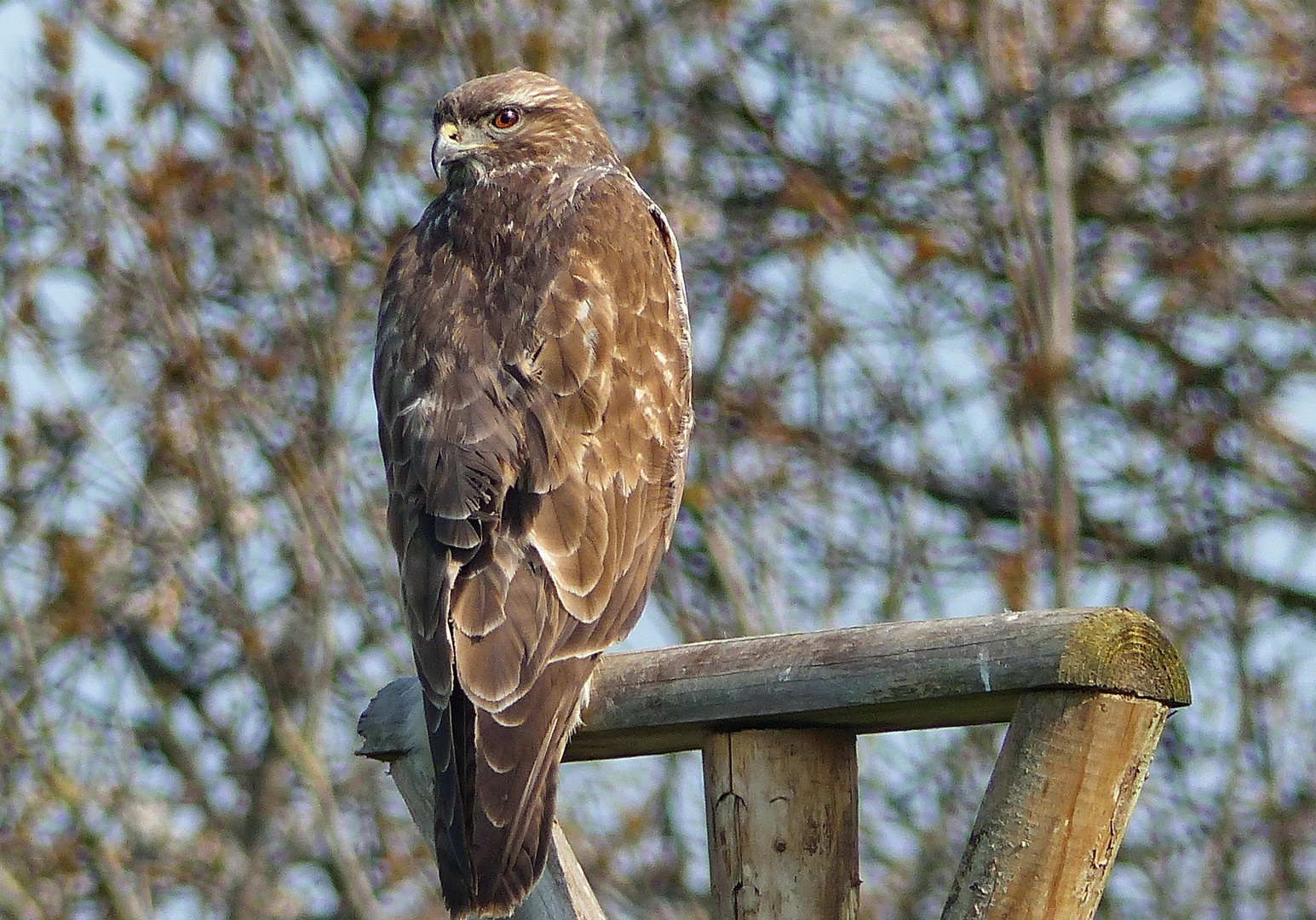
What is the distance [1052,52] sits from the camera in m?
7.20

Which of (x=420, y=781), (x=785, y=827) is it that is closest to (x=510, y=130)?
(x=420, y=781)

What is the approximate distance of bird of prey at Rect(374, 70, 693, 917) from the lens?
3086mm

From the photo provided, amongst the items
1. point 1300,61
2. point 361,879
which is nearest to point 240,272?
point 361,879

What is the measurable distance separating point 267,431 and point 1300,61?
423 cm

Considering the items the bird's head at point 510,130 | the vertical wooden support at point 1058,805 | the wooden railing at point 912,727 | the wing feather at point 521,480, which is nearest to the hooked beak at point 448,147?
the bird's head at point 510,130

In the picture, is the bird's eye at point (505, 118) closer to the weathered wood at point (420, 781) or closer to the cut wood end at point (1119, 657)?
the weathered wood at point (420, 781)

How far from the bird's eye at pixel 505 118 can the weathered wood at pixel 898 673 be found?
74.7 inches

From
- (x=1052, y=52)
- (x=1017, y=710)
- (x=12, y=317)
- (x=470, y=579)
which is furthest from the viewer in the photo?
(x=12, y=317)

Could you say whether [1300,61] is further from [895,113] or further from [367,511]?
[367,511]

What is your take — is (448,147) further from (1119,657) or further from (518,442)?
(1119,657)

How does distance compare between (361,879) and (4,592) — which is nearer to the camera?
(361,879)

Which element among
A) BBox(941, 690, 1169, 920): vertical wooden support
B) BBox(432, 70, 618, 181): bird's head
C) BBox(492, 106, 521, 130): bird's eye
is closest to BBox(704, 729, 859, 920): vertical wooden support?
BBox(941, 690, 1169, 920): vertical wooden support

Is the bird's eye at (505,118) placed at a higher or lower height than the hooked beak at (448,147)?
higher

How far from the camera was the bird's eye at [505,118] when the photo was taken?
468 cm
